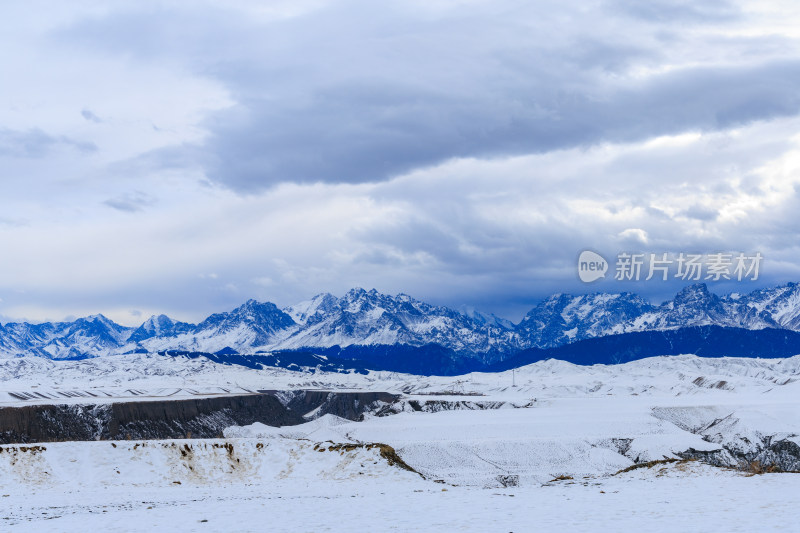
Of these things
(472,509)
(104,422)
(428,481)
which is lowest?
(104,422)

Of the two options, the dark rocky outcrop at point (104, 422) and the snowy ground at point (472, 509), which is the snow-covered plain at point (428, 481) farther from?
the dark rocky outcrop at point (104, 422)

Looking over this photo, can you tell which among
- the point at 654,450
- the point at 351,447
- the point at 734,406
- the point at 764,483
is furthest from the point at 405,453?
the point at 734,406

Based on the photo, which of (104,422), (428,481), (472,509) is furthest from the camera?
(104,422)

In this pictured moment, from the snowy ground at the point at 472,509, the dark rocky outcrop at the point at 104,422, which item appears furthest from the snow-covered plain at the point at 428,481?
the dark rocky outcrop at the point at 104,422

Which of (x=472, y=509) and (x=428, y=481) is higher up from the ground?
(x=472, y=509)

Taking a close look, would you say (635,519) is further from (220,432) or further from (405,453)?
(220,432)

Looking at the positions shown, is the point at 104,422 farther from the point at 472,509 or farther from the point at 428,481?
the point at 472,509

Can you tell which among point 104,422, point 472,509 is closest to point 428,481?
point 472,509

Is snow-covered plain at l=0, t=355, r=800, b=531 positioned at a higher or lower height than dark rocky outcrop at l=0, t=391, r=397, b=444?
higher

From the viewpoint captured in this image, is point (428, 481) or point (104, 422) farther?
point (104, 422)

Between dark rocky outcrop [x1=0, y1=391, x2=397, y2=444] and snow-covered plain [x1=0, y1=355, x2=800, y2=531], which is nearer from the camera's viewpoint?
snow-covered plain [x1=0, y1=355, x2=800, y2=531]

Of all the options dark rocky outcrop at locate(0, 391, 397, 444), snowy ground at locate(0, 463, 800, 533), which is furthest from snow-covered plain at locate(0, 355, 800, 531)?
dark rocky outcrop at locate(0, 391, 397, 444)

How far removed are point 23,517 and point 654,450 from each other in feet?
258

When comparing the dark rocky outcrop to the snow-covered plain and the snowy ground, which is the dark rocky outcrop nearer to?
the snow-covered plain
